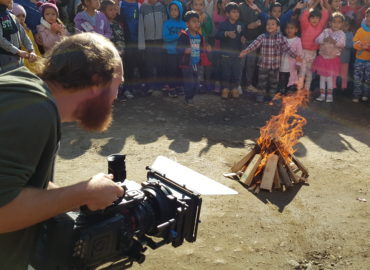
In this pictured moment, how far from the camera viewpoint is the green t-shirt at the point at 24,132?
5.07 feet

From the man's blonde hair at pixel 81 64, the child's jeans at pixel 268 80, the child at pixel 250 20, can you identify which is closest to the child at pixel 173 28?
the child at pixel 250 20

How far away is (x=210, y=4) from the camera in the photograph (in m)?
9.63

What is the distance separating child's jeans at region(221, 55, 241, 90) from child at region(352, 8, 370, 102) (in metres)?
2.65

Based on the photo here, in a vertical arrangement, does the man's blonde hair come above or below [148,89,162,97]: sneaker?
above

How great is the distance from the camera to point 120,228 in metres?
1.98

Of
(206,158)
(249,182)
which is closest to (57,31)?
(206,158)

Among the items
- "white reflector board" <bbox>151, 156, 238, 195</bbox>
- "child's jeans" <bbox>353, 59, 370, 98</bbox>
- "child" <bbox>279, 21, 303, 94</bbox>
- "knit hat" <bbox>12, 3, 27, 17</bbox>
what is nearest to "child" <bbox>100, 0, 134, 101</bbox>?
"knit hat" <bbox>12, 3, 27, 17</bbox>

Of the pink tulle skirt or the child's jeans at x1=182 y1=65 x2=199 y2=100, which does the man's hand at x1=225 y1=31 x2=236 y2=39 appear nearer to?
the child's jeans at x1=182 y1=65 x2=199 y2=100

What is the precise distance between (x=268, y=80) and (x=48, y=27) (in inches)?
191

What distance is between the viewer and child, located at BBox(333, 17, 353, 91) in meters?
9.28

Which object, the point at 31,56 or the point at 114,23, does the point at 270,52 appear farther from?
the point at 31,56

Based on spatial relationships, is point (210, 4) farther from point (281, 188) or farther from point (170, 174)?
point (170, 174)

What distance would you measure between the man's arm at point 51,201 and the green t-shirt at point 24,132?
0.06 metres

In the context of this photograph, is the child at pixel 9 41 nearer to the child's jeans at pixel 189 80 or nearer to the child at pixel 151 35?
the child at pixel 151 35
